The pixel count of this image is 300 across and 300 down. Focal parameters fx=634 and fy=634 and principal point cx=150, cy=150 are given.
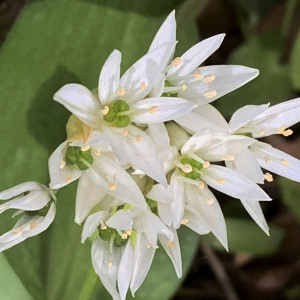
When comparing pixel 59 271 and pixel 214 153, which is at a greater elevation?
pixel 214 153

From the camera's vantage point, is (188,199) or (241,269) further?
(241,269)

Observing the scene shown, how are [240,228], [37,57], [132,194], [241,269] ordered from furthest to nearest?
[241,269] → [240,228] → [37,57] → [132,194]

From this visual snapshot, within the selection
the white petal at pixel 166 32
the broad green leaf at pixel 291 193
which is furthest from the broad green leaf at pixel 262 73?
the white petal at pixel 166 32

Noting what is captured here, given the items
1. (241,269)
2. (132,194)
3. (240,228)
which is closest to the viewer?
(132,194)

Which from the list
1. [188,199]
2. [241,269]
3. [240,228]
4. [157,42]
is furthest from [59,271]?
[241,269]

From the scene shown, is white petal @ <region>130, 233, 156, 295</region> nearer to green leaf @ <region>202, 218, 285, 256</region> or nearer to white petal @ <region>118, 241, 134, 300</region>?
white petal @ <region>118, 241, 134, 300</region>

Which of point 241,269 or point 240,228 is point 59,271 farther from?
point 241,269

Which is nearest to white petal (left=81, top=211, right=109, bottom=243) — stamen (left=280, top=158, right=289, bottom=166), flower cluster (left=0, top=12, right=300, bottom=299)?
flower cluster (left=0, top=12, right=300, bottom=299)
